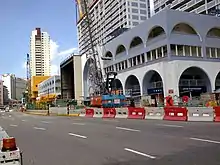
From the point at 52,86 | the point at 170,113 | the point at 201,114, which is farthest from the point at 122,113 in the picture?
the point at 52,86

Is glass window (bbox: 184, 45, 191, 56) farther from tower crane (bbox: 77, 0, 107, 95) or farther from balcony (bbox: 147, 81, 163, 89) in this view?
tower crane (bbox: 77, 0, 107, 95)

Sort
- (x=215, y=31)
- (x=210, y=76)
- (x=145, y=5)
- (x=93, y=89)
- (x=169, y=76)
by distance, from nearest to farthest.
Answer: (x=169, y=76), (x=210, y=76), (x=215, y=31), (x=93, y=89), (x=145, y=5)

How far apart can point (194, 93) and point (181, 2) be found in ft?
159

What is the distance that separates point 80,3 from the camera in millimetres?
93250

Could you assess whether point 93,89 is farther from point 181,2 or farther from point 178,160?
point 178,160

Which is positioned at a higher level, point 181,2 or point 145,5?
point 145,5

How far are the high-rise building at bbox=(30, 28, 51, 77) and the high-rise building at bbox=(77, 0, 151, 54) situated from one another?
124ft

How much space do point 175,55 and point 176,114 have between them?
27719 millimetres

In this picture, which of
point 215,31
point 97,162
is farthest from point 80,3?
point 97,162

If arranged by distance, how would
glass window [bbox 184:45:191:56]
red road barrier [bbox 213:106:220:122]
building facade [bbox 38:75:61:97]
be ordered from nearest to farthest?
red road barrier [bbox 213:106:220:122]
glass window [bbox 184:45:191:56]
building facade [bbox 38:75:61:97]

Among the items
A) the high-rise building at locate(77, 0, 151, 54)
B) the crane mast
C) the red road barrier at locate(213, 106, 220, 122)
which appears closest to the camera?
the red road barrier at locate(213, 106, 220, 122)

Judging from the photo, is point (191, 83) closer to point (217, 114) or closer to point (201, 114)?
point (201, 114)

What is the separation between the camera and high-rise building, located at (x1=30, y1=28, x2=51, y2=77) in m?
181

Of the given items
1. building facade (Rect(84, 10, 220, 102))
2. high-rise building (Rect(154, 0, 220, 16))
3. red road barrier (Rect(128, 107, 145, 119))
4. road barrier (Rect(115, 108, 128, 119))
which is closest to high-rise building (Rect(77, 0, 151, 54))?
high-rise building (Rect(154, 0, 220, 16))
